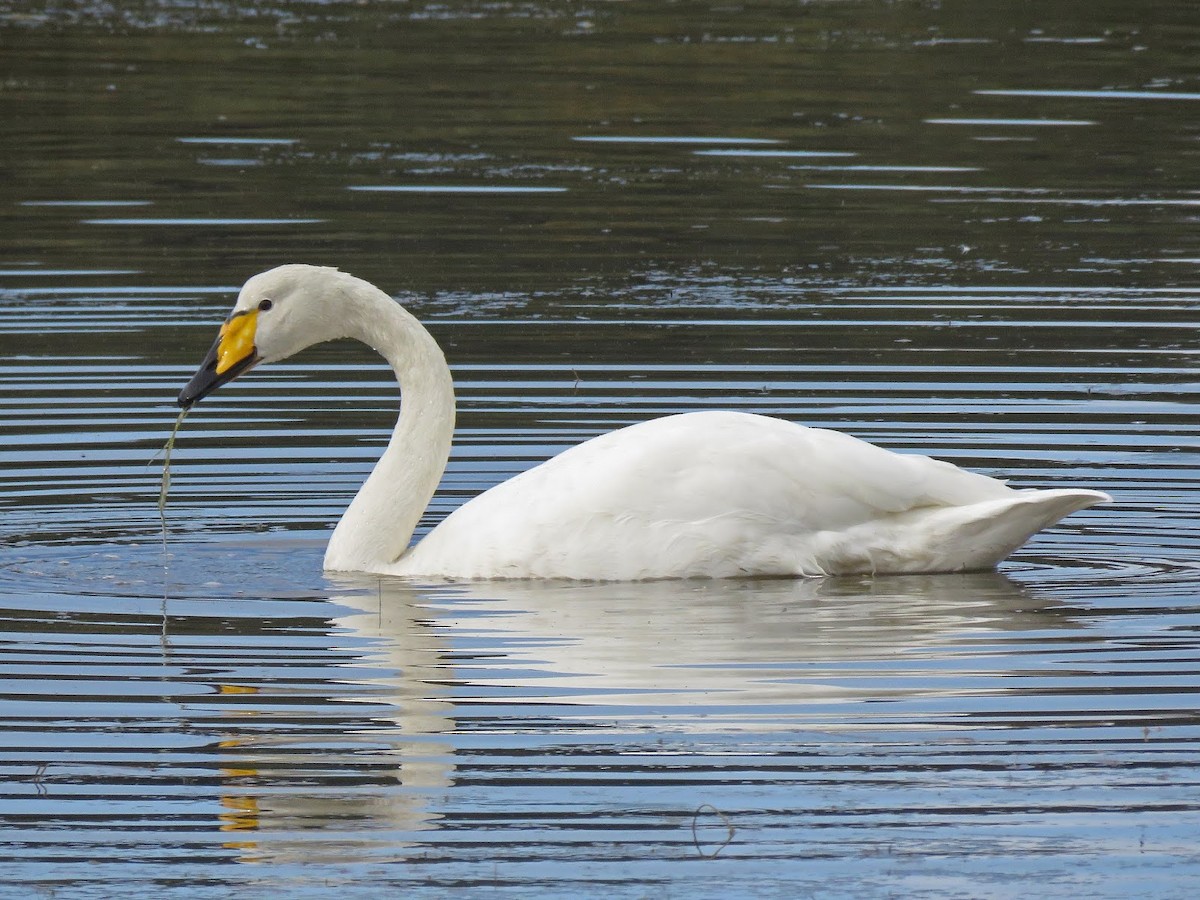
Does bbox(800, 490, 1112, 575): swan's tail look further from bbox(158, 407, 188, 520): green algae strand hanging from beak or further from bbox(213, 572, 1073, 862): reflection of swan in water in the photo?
bbox(158, 407, 188, 520): green algae strand hanging from beak

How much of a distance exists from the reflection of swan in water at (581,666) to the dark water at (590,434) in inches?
1.0

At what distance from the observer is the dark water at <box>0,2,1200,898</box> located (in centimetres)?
683

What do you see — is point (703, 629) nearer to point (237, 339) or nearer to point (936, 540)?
point (936, 540)

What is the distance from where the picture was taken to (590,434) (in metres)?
12.3

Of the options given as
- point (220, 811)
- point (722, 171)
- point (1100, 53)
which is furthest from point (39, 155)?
point (220, 811)

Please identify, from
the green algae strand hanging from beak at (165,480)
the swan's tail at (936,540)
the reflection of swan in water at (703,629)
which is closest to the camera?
the reflection of swan in water at (703,629)

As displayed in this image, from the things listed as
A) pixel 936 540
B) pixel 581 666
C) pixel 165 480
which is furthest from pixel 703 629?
pixel 165 480

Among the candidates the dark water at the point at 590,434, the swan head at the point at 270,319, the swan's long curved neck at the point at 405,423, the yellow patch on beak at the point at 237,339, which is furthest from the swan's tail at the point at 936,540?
the yellow patch on beak at the point at 237,339

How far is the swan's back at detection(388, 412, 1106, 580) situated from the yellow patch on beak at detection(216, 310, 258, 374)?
49.8 inches

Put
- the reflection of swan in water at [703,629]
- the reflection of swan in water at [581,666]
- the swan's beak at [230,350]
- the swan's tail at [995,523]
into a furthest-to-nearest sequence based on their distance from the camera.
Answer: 1. the swan's beak at [230,350]
2. the swan's tail at [995,523]
3. the reflection of swan in water at [703,629]
4. the reflection of swan in water at [581,666]

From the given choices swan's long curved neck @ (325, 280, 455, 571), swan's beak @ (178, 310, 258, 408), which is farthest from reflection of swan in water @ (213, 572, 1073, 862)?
swan's beak @ (178, 310, 258, 408)

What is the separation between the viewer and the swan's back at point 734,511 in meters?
9.73

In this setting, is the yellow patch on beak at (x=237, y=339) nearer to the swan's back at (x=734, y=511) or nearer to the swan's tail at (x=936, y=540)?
the swan's back at (x=734, y=511)

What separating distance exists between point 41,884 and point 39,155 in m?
16.3
